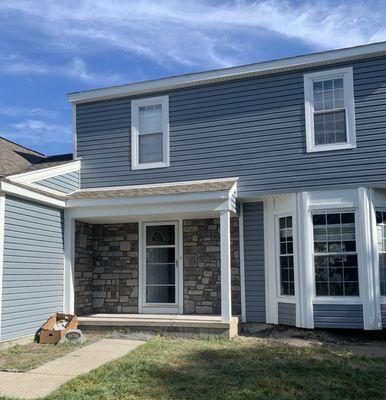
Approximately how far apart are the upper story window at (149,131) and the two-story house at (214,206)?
0.08ft

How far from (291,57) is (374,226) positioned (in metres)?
3.71

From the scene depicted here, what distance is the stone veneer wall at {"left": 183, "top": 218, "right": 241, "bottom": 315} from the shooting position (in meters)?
10.0

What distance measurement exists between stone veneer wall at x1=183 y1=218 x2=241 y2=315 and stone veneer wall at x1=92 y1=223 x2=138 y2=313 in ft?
3.95

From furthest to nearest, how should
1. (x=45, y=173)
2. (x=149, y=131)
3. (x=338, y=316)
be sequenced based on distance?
1. (x=149, y=131)
2. (x=45, y=173)
3. (x=338, y=316)

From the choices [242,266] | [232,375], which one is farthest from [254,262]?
[232,375]

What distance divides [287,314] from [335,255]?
4.93 ft

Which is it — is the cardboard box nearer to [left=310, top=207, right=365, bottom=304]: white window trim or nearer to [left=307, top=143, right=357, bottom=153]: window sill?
[left=310, top=207, right=365, bottom=304]: white window trim

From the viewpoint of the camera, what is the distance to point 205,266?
33.7ft

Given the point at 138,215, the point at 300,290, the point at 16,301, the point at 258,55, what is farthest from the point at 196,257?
the point at 258,55

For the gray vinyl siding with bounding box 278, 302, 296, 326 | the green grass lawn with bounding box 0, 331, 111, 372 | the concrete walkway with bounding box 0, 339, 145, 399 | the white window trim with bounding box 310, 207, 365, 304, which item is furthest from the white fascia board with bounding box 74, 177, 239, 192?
the concrete walkway with bounding box 0, 339, 145, 399

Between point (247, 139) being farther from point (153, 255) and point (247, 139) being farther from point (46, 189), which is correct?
point (46, 189)

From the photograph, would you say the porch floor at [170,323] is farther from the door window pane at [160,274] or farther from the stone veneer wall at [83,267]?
the door window pane at [160,274]

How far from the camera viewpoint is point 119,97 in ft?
36.0

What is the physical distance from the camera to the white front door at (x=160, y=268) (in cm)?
1041
